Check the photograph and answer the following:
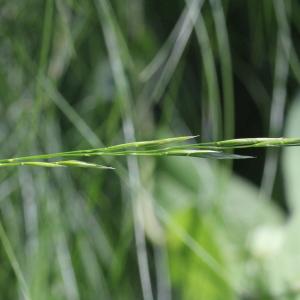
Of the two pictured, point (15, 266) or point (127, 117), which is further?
point (127, 117)

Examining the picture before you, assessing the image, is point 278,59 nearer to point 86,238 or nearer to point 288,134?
point 288,134

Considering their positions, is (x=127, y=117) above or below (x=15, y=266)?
above

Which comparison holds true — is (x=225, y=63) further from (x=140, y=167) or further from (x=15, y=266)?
(x=15, y=266)

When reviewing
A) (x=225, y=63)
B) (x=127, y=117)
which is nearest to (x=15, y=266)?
(x=127, y=117)

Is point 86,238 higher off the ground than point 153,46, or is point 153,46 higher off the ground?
point 153,46

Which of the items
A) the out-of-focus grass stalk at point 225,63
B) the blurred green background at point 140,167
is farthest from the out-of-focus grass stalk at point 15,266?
the out-of-focus grass stalk at point 225,63

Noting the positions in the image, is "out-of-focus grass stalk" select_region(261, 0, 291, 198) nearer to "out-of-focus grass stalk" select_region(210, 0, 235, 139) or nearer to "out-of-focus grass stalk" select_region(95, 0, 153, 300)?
"out-of-focus grass stalk" select_region(210, 0, 235, 139)

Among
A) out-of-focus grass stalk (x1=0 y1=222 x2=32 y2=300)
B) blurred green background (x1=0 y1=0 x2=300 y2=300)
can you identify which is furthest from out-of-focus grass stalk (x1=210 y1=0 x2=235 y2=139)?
out-of-focus grass stalk (x1=0 y1=222 x2=32 y2=300)

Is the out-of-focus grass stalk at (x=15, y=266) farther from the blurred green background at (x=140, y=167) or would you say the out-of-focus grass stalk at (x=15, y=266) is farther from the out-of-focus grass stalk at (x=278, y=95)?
the out-of-focus grass stalk at (x=278, y=95)

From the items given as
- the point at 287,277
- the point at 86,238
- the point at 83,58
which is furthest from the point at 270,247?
the point at 83,58
